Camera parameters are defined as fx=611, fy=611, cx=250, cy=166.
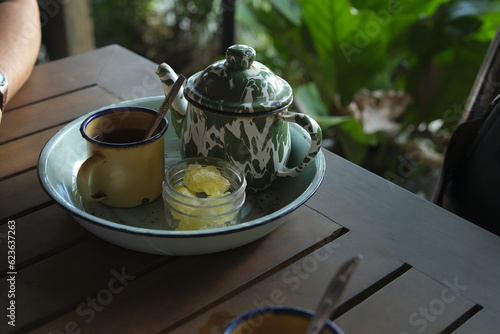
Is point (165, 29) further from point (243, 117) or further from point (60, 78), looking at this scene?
point (243, 117)

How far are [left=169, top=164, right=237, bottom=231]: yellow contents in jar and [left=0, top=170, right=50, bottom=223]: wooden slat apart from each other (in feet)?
0.77

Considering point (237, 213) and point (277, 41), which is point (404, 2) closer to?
point (277, 41)

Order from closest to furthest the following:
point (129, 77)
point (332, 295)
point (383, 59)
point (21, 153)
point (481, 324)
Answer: point (332, 295)
point (481, 324)
point (21, 153)
point (129, 77)
point (383, 59)

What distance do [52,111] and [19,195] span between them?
0.28 m

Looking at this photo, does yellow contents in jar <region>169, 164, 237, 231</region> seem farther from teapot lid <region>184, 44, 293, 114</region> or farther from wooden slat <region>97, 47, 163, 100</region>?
wooden slat <region>97, 47, 163, 100</region>

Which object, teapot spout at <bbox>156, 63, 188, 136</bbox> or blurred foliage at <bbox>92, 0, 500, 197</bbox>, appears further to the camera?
blurred foliage at <bbox>92, 0, 500, 197</bbox>

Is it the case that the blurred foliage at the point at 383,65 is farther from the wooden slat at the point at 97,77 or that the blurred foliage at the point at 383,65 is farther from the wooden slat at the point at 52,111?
the wooden slat at the point at 52,111

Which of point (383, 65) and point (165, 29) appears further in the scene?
point (165, 29)

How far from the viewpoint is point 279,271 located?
77cm

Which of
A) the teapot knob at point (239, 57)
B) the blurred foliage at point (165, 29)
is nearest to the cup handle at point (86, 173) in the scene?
the teapot knob at point (239, 57)

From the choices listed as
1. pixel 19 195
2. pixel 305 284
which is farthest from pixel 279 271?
pixel 19 195

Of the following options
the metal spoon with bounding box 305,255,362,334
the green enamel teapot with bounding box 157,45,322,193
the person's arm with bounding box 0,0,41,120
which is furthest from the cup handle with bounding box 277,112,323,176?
the person's arm with bounding box 0,0,41,120

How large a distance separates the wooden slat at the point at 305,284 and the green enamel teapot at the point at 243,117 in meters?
0.14

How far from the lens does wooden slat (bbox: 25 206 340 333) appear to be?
0.69 meters
